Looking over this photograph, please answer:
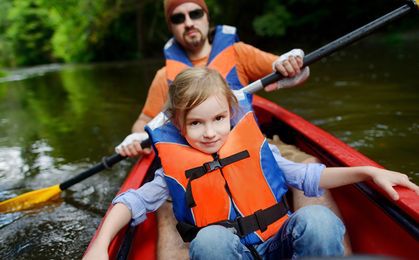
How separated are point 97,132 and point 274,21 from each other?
9349 mm

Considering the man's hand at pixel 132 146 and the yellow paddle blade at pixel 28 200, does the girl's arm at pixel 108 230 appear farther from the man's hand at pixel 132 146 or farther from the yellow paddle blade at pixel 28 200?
the yellow paddle blade at pixel 28 200

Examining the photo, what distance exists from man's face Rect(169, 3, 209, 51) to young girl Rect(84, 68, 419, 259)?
0.98 metres

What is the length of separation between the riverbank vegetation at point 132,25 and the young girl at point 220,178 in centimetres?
976

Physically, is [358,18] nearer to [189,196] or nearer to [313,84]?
[313,84]

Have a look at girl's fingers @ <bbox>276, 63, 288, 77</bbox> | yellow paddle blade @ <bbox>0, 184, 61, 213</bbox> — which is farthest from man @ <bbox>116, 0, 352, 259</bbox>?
yellow paddle blade @ <bbox>0, 184, 61, 213</bbox>

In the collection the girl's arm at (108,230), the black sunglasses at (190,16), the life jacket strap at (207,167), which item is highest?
the black sunglasses at (190,16)

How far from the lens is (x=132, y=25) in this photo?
54.7 feet

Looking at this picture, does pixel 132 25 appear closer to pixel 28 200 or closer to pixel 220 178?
pixel 28 200

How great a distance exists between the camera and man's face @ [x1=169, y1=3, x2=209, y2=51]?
231 cm

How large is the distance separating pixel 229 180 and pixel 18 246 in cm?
132

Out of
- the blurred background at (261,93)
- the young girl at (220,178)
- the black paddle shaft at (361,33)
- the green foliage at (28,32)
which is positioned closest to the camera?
the young girl at (220,178)

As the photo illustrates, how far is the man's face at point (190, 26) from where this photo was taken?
2.31 m

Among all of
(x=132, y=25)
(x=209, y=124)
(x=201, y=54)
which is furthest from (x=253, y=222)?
(x=132, y=25)

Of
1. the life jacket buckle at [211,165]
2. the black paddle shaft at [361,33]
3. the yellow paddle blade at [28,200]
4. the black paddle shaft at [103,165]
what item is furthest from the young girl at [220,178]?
the yellow paddle blade at [28,200]
